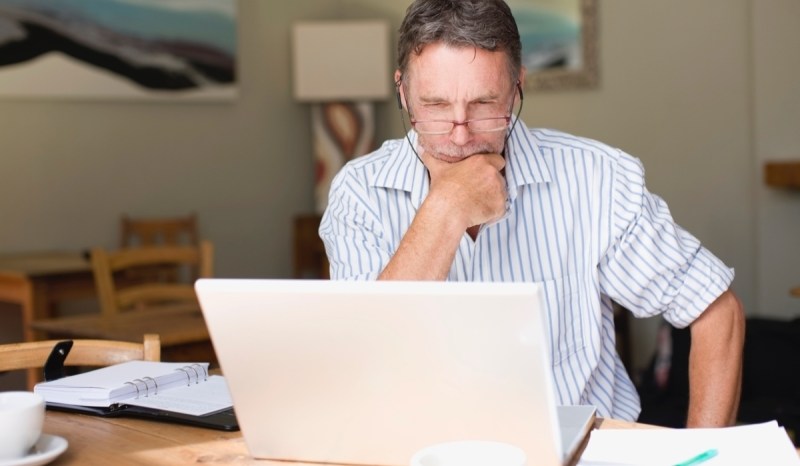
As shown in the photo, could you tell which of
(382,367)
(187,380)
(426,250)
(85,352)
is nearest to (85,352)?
(85,352)

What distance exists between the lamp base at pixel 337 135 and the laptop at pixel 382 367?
184 inches

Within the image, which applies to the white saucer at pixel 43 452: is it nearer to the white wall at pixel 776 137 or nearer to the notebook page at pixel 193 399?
the notebook page at pixel 193 399

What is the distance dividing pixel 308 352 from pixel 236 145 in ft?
15.9

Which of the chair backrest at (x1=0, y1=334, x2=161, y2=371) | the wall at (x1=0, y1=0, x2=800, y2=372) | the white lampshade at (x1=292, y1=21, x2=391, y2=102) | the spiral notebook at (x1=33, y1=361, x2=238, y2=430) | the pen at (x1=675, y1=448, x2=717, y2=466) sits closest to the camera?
the pen at (x1=675, y1=448, x2=717, y2=466)

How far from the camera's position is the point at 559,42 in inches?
199

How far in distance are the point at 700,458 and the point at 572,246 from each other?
64 centimetres

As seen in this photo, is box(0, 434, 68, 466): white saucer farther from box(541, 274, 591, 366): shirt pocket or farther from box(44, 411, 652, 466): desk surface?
box(541, 274, 591, 366): shirt pocket

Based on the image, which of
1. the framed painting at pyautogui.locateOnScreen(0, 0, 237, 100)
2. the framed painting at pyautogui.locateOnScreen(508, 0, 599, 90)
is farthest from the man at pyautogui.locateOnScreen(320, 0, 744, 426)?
the framed painting at pyautogui.locateOnScreen(0, 0, 237, 100)

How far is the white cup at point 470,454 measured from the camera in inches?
35.5

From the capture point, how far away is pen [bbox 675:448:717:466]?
1010 mm

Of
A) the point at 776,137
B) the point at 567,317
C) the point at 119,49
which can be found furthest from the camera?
the point at 119,49

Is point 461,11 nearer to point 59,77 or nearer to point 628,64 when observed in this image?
point 628,64

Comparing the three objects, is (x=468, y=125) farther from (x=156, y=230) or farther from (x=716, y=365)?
(x=156, y=230)

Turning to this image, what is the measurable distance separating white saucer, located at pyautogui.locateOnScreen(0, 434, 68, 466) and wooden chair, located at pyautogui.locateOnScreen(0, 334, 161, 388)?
51 cm
